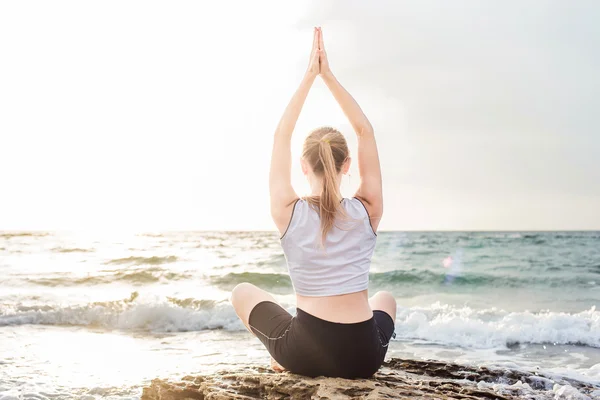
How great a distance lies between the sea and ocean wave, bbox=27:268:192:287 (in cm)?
3

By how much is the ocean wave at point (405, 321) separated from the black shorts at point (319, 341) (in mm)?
5125

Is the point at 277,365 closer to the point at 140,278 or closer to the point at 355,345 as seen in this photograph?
the point at 355,345

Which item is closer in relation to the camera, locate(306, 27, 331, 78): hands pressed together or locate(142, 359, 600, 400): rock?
locate(142, 359, 600, 400): rock

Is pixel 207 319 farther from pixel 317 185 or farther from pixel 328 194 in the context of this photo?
pixel 328 194

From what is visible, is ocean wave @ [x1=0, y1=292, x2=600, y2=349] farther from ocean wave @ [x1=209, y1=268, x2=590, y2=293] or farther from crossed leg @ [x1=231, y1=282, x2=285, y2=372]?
crossed leg @ [x1=231, y1=282, x2=285, y2=372]

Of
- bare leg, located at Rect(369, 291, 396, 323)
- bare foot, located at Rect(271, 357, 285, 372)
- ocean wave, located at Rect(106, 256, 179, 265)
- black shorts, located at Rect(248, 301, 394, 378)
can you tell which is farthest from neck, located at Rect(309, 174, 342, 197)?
ocean wave, located at Rect(106, 256, 179, 265)

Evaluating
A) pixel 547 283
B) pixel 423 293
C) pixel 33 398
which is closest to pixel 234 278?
pixel 423 293

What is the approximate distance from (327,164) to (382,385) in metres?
1.46

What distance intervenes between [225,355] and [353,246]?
13.7ft

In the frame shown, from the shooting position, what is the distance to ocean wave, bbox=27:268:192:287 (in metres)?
14.7

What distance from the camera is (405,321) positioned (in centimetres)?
898

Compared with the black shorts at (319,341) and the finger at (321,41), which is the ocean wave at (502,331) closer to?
the black shorts at (319,341)

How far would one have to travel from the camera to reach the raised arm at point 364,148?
2.96m

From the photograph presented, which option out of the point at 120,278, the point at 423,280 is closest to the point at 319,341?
the point at 423,280
